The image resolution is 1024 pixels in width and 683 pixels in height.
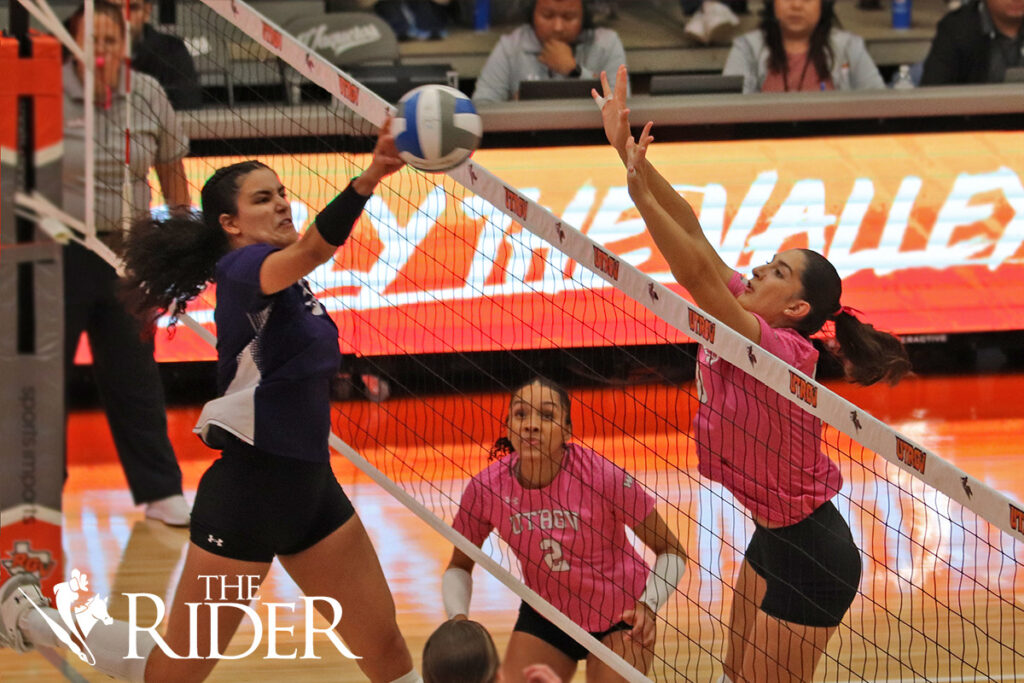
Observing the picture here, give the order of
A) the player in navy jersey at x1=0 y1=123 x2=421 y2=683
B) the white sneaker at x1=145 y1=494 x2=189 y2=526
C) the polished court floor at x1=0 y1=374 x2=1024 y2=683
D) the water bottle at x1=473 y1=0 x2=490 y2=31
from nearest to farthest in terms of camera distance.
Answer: the player in navy jersey at x1=0 y1=123 x2=421 y2=683, the polished court floor at x1=0 y1=374 x2=1024 y2=683, the white sneaker at x1=145 y1=494 x2=189 y2=526, the water bottle at x1=473 y1=0 x2=490 y2=31

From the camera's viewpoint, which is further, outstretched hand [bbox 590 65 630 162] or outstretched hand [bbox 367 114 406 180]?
outstretched hand [bbox 590 65 630 162]

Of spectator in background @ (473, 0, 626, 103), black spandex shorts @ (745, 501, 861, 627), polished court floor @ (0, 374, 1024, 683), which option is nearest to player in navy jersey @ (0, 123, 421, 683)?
polished court floor @ (0, 374, 1024, 683)

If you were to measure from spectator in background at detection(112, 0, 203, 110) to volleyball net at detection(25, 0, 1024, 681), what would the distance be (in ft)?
0.70

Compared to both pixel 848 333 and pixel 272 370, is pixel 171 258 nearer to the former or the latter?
pixel 272 370

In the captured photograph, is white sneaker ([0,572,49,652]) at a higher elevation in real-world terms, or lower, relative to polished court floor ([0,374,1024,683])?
higher

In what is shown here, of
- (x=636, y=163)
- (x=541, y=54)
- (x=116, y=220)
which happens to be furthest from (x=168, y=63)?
(x=636, y=163)

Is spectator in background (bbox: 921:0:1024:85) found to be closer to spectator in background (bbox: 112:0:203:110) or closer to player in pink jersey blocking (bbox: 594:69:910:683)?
spectator in background (bbox: 112:0:203:110)

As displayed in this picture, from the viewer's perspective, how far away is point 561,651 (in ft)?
12.9

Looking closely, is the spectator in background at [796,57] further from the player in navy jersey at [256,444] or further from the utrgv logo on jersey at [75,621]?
the utrgv logo on jersey at [75,621]

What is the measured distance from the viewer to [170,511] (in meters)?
6.30

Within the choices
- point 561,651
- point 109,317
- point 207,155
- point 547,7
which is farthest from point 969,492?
point 547,7

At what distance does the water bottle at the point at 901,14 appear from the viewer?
36.6ft

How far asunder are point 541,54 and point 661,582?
Answer: 18.9ft

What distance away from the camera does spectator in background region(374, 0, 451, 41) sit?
1070 cm
